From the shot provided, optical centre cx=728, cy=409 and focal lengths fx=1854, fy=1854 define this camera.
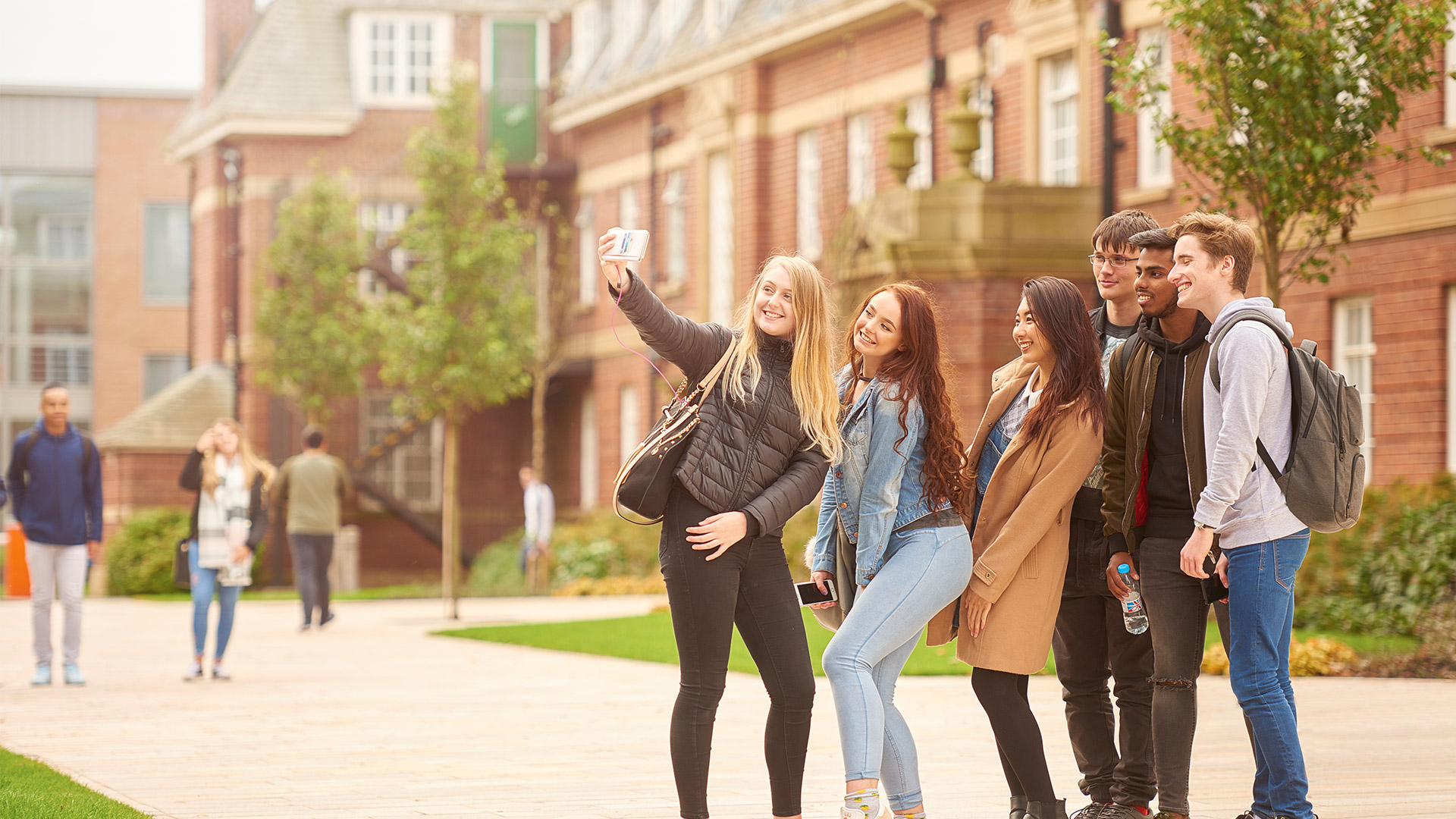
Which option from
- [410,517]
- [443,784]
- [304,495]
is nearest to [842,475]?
[443,784]

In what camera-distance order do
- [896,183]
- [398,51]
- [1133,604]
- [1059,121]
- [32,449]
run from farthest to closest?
[398,51] < [896,183] < [1059,121] < [32,449] < [1133,604]

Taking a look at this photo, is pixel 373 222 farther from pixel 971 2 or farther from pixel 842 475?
pixel 842 475

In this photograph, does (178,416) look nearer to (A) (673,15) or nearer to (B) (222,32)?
(B) (222,32)

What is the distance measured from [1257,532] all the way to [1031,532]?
0.70 metres

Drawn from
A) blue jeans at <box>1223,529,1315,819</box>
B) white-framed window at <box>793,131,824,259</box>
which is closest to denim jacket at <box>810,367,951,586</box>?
blue jeans at <box>1223,529,1315,819</box>

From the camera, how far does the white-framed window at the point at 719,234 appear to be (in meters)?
29.6

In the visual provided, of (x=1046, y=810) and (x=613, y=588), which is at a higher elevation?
(x=1046, y=810)

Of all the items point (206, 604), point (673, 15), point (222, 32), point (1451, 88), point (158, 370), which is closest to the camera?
point (206, 604)

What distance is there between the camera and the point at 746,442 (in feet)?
19.4

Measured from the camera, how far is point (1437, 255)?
17.1m

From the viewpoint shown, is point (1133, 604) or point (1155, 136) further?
point (1155, 136)

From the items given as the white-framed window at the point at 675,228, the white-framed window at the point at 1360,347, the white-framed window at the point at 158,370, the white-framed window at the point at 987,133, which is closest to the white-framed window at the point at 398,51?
the white-framed window at the point at 675,228

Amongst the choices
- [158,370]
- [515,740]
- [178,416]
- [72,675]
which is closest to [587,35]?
[178,416]

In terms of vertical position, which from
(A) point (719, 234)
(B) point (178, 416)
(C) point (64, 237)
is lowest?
(B) point (178, 416)
